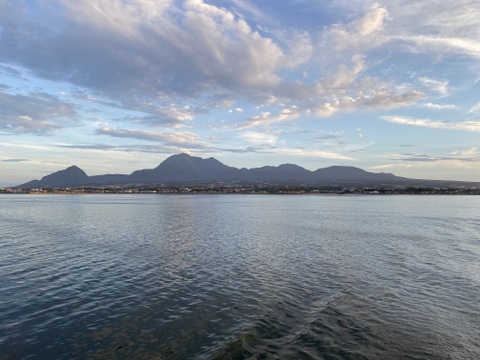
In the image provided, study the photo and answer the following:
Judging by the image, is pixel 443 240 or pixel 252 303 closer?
pixel 252 303

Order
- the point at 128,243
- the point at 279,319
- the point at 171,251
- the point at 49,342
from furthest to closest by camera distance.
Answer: the point at 128,243 → the point at 171,251 → the point at 279,319 → the point at 49,342

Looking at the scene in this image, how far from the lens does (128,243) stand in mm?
42594

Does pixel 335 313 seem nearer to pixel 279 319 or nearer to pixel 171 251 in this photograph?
pixel 279 319

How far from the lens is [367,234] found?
51.8 meters

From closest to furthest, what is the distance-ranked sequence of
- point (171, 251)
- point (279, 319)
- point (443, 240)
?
point (279, 319), point (171, 251), point (443, 240)

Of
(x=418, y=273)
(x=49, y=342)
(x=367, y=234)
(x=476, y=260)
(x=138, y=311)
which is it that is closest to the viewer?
(x=49, y=342)

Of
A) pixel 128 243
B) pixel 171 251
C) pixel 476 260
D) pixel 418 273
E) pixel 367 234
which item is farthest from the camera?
pixel 367 234

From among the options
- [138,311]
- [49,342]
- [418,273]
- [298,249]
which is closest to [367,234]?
[298,249]

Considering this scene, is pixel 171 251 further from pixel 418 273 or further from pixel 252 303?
pixel 418 273

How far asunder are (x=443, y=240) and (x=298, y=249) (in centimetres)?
2173

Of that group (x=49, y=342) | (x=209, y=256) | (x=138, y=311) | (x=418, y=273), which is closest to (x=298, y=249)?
(x=209, y=256)

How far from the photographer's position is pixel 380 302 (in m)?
20.2

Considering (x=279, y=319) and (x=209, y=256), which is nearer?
(x=279, y=319)

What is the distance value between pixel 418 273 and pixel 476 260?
976 centimetres
